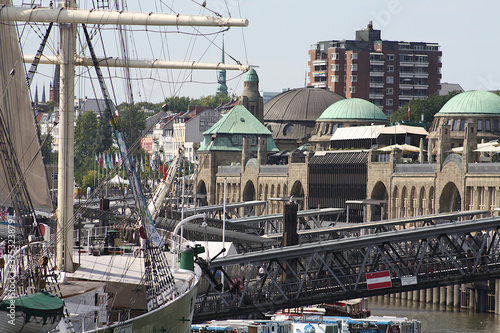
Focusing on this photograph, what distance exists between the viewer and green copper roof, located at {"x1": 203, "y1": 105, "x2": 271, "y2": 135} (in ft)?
576

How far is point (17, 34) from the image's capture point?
143ft

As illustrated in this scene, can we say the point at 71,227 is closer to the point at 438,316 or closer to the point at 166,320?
the point at 166,320

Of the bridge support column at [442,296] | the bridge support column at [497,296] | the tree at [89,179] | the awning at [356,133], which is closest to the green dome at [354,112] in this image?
the awning at [356,133]

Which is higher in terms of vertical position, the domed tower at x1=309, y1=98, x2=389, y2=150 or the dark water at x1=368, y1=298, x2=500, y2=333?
the domed tower at x1=309, y1=98, x2=389, y2=150

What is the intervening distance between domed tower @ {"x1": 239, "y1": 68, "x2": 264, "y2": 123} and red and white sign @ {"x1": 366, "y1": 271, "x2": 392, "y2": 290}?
13230cm

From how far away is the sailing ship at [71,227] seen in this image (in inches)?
1411

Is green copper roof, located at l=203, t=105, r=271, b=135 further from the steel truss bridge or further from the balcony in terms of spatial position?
the steel truss bridge

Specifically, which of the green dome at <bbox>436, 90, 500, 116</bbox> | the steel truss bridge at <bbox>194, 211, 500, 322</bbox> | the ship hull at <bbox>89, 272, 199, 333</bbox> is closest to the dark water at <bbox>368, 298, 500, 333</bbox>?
the steel truss bridge at <bbox>194, 211, 500, 322</bbox>

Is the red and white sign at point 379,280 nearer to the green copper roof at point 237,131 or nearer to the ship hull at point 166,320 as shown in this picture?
the ship hull at point 166,320

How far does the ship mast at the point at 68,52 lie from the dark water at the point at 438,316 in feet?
104

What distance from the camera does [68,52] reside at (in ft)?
141

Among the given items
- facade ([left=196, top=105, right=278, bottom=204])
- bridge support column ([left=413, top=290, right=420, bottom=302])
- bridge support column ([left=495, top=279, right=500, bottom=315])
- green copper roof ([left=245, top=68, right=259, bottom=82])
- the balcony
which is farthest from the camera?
green copper roof ([left=245, top=68, right=259, bottom=82])

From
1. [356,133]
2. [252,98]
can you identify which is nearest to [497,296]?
[356,133]

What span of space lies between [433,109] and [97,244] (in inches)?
5909
